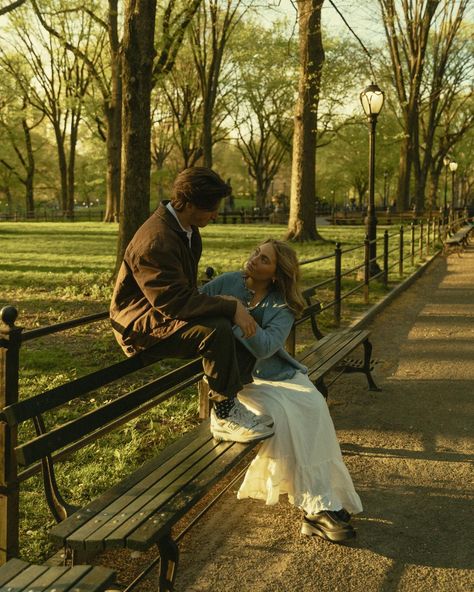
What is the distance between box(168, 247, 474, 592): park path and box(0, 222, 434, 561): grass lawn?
0.84m

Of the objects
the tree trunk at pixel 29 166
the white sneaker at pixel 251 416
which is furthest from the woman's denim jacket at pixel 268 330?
the tree trunk at pixel 29 166

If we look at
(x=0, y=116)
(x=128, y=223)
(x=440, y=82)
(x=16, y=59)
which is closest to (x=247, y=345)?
(x=128, y=223)

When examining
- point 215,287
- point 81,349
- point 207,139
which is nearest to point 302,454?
point 215,287

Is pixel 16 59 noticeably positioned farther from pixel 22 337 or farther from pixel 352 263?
pixel 22 337

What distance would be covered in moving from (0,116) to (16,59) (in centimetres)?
687

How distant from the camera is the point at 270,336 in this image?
3.85m

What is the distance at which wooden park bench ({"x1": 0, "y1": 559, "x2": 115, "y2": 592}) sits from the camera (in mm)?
2180

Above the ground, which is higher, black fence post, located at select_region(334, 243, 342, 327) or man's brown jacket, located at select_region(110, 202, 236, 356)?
man's brown jacket, located at select_region(110, 202, 236, 356)

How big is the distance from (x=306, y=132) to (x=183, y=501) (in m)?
17.0

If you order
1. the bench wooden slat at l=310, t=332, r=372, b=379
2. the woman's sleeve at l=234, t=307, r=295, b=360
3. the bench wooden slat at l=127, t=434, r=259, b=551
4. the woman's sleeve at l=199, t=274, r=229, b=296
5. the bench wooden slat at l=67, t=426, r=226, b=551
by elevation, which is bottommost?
the bench wooden slat at l=127, t=434, r=259, b=551

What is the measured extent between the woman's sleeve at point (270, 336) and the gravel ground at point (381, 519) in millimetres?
974

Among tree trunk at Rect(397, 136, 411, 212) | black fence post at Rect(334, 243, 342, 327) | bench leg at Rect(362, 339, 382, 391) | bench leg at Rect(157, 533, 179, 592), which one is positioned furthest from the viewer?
tree trunk at Rect(397, 136, 411, 212)

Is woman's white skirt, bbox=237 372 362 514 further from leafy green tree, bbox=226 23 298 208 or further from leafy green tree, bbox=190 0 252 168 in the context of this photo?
leafy green tree, bbox=226 23 298 208

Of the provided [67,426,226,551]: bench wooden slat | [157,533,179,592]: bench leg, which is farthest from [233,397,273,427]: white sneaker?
[157,533,179,592]: bench leg
